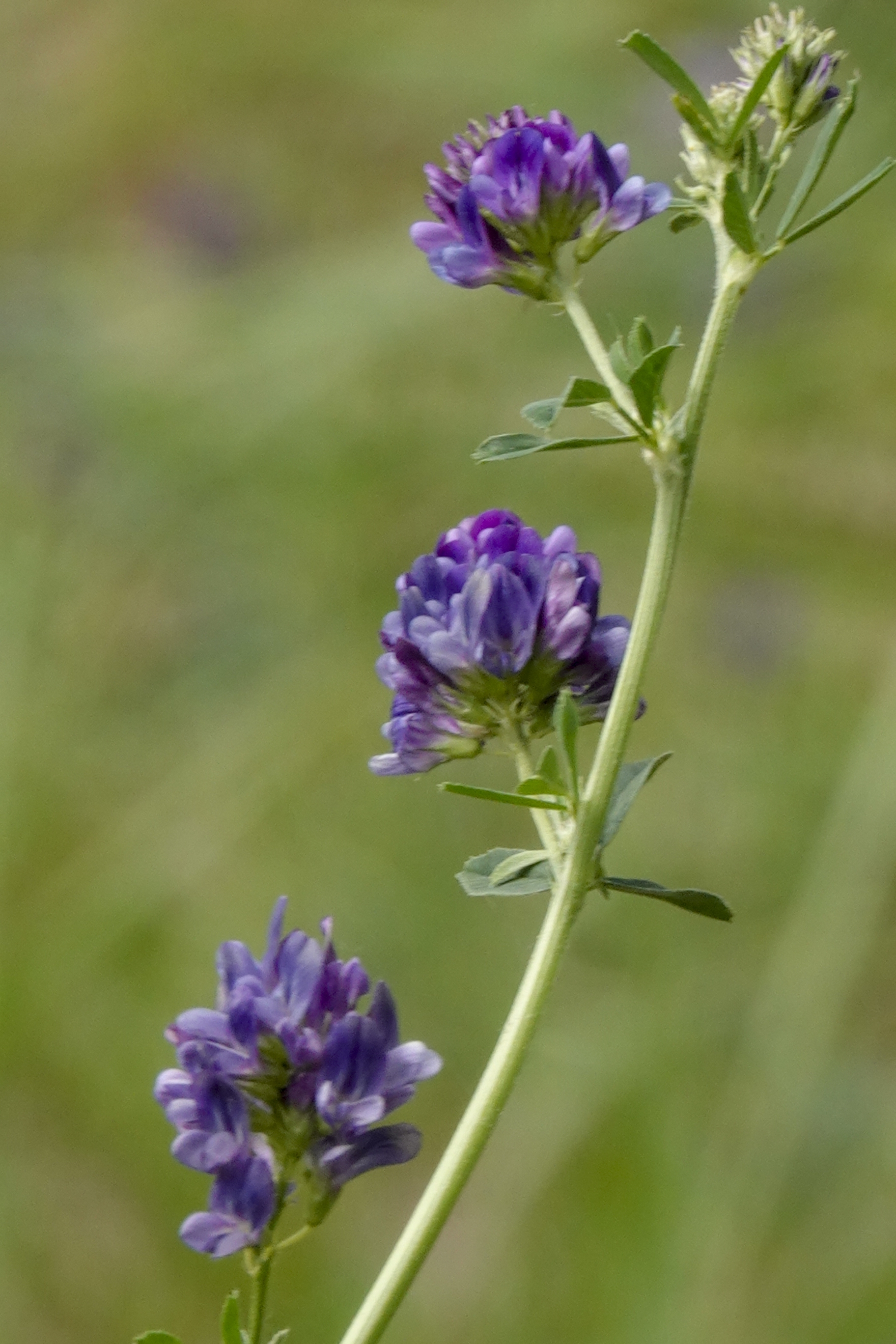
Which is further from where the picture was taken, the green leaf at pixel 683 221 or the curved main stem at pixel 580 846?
the green leaf at pixel 683 221

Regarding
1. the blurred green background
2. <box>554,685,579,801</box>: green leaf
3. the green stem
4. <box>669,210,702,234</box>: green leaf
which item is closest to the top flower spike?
<box>669,210,702,234</box>: green leaf

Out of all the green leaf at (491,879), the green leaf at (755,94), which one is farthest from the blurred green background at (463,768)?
the green leaf at (755,94)

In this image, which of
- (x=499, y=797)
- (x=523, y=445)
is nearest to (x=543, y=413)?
(x=523, y=445)

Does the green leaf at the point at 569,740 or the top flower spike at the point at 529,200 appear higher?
the top flower spike at the point at 529,200

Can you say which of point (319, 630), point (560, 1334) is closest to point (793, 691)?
point (319, 630)

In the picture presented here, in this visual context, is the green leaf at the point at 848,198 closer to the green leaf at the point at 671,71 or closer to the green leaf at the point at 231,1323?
the green leaf at the point at 671,71

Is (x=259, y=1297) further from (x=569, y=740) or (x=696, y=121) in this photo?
(x=696, y=121)

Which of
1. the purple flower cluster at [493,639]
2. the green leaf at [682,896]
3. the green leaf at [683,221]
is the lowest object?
the green leaf at [682,896]

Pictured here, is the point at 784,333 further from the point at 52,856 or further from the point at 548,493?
the point at 52,856
